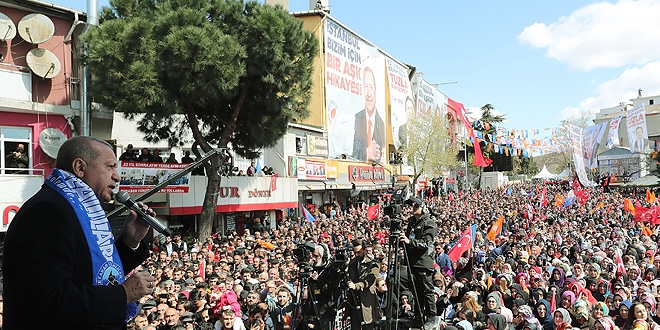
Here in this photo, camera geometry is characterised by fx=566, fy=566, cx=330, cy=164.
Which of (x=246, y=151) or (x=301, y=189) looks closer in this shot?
(x=246, y=151)

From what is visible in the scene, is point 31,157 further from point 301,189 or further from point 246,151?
point 301,189

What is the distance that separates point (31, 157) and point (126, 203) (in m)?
15.9

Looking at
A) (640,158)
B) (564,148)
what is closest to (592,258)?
(564,148)

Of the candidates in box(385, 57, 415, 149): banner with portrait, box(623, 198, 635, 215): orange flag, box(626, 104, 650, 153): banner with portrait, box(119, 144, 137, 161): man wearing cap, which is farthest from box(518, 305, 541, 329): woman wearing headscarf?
box(385, 57, 415, 149): banner with portrait

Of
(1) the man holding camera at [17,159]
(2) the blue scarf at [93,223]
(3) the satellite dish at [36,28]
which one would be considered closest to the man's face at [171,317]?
(2) the blue scarf at [93,223]

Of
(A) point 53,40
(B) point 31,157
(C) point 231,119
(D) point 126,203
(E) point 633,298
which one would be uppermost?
(A) point 53,40

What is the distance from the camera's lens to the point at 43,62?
53.4ft

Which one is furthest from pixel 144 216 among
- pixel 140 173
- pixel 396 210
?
pixel 140 173

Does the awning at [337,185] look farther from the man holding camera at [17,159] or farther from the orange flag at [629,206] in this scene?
the man holding camera at [17,159]

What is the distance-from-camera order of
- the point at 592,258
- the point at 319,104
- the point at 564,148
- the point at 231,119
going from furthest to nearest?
the point at 564,148, the point at 319,104, the point at 231,119, the point at 592,258

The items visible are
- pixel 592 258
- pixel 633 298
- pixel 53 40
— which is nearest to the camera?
pixel 633 298

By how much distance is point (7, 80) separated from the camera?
1563 centimetres

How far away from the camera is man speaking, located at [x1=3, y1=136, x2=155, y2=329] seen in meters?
1.95

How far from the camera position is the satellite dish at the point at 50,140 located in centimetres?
1628
